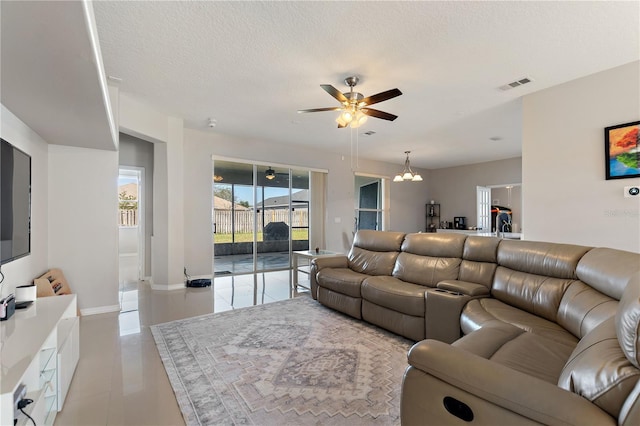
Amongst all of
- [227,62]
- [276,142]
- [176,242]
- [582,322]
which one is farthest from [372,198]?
[582,322]

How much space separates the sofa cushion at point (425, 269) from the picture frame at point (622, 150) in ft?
5.98

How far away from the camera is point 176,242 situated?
4.86m

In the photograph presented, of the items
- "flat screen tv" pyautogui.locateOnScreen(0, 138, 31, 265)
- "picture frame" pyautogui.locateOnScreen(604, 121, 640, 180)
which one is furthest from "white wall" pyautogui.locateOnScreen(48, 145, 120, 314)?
"picture frame" pyautogui.locateOnScreen(604, 121, 640, 180)

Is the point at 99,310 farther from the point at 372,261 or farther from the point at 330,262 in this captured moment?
the point at 372,261

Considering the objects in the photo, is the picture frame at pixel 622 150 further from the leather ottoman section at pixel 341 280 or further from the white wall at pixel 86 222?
the white wall at pixel 86 222

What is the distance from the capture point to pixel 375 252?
4000 millimetres

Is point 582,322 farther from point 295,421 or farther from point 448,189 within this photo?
point 448,189

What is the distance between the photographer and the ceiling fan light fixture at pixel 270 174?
6.46 meters

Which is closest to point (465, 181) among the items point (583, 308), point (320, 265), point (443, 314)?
point (320, 265)

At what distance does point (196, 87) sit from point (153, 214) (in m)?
2.52

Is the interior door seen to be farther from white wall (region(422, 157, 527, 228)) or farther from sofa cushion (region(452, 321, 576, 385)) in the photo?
sofa cushion (region(452, 321, 576, 385))

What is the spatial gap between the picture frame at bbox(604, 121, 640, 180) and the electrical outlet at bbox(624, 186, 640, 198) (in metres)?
0.11

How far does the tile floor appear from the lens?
1803 mm

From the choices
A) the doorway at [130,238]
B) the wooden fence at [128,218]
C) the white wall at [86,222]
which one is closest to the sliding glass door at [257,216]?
the doorway at [130,238]
